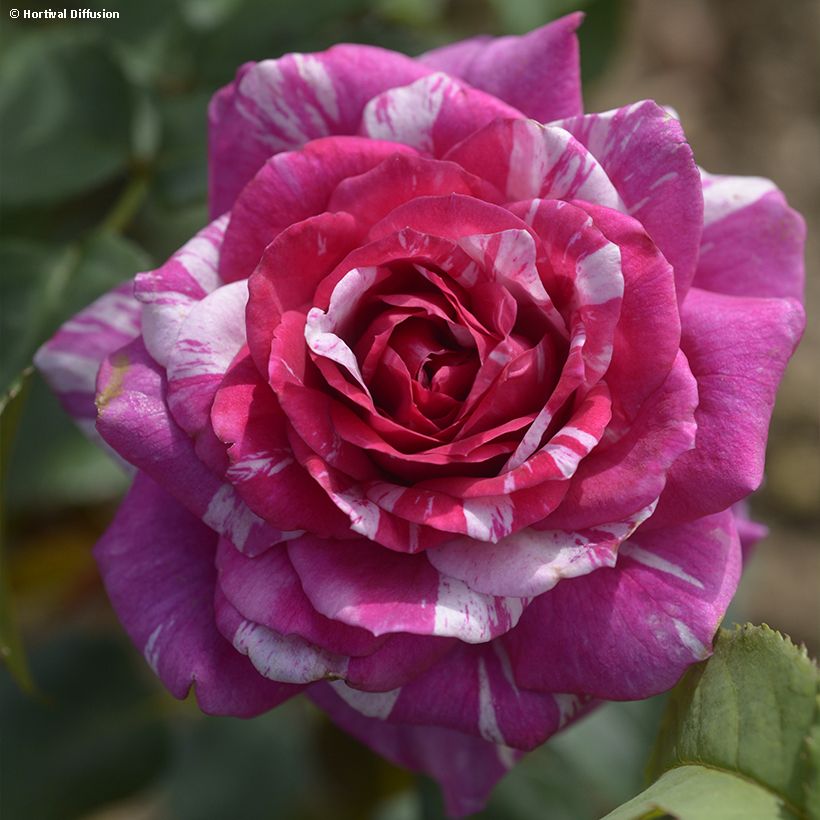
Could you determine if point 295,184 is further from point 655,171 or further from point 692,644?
point 692,644

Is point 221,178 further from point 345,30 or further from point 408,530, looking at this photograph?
point 345,30

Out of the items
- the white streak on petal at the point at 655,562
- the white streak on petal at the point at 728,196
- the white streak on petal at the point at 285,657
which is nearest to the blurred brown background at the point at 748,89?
the white streak on petal at the point at 728,196

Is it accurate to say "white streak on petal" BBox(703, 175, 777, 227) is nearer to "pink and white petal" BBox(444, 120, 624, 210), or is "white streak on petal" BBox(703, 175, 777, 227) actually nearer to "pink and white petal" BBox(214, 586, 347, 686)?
"pink and white petal" BBox(444, 120, 624, 210)

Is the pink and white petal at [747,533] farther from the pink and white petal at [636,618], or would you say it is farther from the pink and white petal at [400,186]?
the pink and white petal at [400,186]

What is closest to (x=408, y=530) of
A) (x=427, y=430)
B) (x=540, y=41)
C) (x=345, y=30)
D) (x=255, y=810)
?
(x=427, y=430)

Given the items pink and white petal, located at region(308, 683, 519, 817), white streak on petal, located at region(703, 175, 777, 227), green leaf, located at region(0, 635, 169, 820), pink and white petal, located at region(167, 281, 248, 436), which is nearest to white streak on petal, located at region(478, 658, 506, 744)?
pink and white petal, located at region(308, 683, 519, 817)

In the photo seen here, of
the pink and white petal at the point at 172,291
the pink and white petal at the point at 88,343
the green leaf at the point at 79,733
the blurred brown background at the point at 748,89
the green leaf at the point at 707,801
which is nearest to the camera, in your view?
the green leaf at the point at 707,801

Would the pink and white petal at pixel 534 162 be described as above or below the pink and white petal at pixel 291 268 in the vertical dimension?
above
